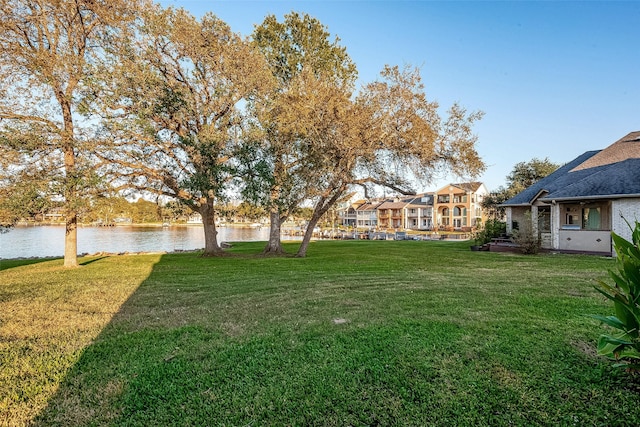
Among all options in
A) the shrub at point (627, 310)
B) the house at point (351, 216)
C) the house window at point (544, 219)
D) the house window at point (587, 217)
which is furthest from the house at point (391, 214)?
the shrub at point (627, 310)

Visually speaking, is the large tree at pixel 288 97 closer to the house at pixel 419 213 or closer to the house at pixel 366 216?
the house at pixel 419 213

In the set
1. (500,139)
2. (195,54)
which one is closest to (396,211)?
(500,139)

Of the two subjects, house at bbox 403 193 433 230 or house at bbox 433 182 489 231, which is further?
house at bbox 403 193 433 230

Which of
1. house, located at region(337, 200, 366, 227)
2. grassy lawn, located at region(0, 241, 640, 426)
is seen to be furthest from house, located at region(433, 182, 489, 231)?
grassy lawn, located at region(0, 241, 640, 426)

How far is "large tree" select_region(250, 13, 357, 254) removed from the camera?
1420 centimetres

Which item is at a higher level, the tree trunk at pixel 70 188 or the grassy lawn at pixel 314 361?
the tree trunk at pixel 70 188

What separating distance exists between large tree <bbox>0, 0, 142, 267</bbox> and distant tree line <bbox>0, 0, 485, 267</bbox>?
0.04 m

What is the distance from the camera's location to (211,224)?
17250 millimetres

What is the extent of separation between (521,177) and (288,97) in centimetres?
3147

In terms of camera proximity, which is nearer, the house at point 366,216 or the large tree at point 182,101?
the large tree at point 182,101

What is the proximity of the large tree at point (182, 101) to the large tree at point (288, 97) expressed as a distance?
1.49 meters

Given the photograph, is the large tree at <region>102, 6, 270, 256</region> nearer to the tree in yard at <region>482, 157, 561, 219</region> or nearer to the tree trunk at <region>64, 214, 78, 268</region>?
the tree trunk at <region>64, 214, 78, 268</region>

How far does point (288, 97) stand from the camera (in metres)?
14.1

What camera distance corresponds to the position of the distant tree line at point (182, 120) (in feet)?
38.5
